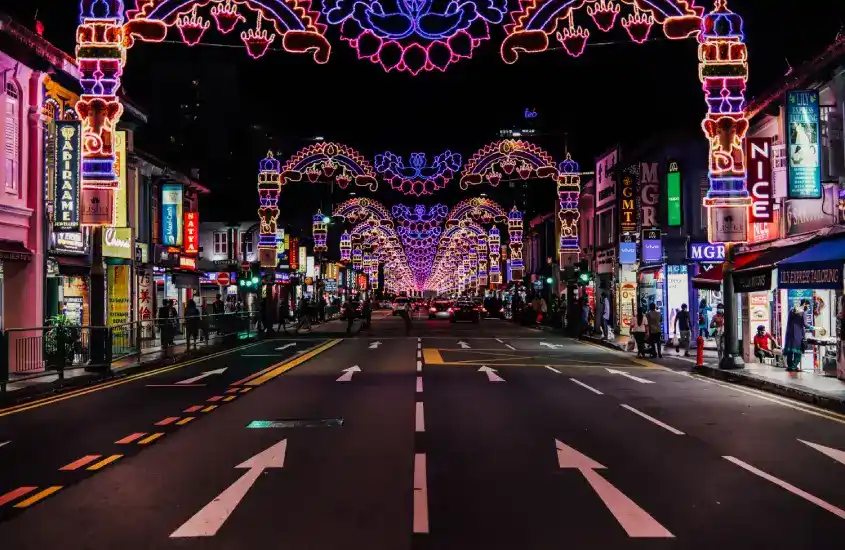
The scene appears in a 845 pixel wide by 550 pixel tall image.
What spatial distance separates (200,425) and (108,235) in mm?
21035

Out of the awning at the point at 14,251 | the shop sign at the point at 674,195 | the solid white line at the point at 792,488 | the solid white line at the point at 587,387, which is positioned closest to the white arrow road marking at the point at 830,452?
the solid white line at the point at 792,488

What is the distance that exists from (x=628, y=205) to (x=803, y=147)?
17285 millimetres

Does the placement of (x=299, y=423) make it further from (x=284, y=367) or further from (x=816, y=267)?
(x=816, y=267)

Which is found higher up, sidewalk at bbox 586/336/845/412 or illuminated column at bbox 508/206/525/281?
illuminated column at bbox 508/206/525/281

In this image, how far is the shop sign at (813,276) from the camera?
1997cm

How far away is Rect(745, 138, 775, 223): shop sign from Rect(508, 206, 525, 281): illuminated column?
36.3 metres

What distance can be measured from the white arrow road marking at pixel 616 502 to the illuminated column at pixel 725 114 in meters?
13.4

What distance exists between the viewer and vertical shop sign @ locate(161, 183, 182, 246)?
1687 inches

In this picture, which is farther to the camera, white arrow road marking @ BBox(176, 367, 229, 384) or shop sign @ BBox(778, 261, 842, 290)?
white arrow road marking @ BBox(176, 367, 229, 384)

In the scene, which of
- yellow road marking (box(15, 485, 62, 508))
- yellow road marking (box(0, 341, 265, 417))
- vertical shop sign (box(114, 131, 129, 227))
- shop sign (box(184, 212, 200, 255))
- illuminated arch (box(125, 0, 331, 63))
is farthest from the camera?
shop sign (box(184, 212, 200, 255))

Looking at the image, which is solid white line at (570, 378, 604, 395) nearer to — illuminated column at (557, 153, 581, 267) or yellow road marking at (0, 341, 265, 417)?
yellow road marking at (0, 341, 265, 417)

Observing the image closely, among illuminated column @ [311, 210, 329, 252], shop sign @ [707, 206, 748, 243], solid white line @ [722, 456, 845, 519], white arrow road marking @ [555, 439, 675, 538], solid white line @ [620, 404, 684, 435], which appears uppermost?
illuminated column @ [311, 210, 329, 252]

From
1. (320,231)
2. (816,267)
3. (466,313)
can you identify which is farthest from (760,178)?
(466,313)

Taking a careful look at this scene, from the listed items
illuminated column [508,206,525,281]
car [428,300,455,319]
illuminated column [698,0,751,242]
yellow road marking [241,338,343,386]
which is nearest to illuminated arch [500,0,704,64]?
illuminated column [698,0,751,242]
